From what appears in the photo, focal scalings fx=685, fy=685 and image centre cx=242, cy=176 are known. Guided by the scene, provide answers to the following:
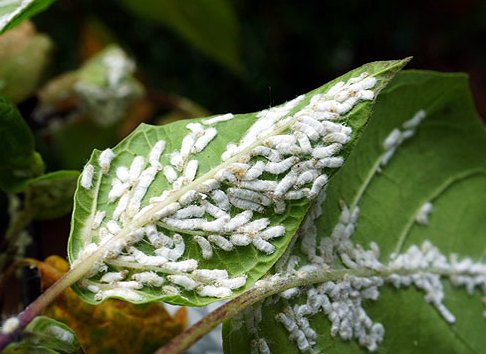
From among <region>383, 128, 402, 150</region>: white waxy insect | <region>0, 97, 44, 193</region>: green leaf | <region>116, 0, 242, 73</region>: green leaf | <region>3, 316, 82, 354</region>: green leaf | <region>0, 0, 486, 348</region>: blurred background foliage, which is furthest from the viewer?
<region>116, 0, 242, 73</region>: green leaf

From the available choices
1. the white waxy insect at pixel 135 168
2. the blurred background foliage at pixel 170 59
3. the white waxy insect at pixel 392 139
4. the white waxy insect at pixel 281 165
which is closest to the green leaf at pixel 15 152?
the blurred background foliage at pixel 170 59

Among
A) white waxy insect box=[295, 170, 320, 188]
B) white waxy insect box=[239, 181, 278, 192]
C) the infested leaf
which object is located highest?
white waxy insect box=[239, 181, 278, 192]

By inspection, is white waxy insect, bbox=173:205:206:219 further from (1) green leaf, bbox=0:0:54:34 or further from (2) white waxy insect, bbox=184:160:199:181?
(1) green leaf, bbox=0:0:54:34

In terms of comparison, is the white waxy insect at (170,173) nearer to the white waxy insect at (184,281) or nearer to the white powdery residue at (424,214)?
the white waxy insect at (184,281)

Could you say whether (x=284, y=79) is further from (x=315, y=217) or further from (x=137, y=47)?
(x=315, y=217)

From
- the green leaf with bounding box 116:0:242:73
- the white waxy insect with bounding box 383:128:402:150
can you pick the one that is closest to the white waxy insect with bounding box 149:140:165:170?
the white waxy insect with bounding box 383:128:402:150

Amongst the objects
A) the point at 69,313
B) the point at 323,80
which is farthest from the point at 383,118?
the point at 323,80
